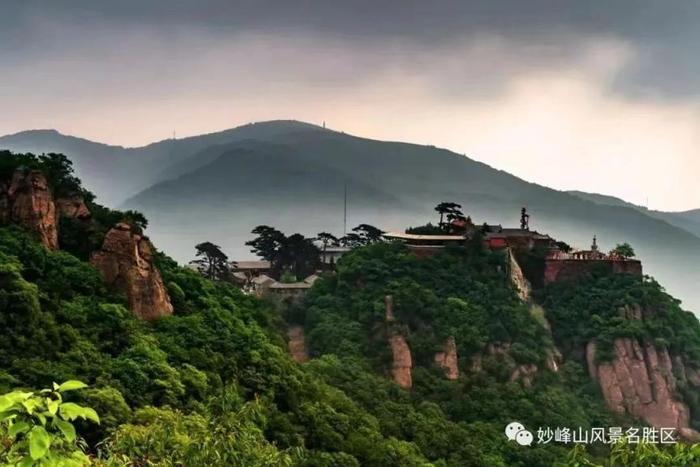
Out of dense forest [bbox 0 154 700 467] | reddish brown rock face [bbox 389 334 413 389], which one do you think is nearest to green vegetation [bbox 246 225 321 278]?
dense forest [bbox 0 154 700 467]

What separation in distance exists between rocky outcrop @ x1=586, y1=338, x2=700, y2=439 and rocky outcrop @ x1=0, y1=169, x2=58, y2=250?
12875 mm

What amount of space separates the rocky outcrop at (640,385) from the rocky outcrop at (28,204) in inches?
507

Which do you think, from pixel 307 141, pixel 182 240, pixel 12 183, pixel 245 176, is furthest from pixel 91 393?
pixel 307 141

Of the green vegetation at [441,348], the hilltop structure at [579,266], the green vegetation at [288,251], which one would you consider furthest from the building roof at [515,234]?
the green vegetation at [288,251]

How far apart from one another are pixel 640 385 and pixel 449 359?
4.90 m

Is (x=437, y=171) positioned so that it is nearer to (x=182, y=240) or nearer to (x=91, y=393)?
(x=182, y=240)

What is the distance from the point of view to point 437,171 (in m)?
84.7

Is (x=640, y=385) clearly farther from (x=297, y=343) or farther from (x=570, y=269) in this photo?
(x=297, y=343)

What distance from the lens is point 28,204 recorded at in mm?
9672

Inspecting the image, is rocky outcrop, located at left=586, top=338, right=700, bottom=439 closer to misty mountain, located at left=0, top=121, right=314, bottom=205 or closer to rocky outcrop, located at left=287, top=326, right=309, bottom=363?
rocky outcrop, located at left=287, top=326, right=309, bottom=363

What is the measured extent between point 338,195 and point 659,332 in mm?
56531

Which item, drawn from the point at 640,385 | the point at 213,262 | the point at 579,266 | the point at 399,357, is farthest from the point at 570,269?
the point at 213,262

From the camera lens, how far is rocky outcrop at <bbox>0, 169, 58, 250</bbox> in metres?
9.65

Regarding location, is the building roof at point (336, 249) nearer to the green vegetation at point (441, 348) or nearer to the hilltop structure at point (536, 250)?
the hilltop structure at point (536, 250)
